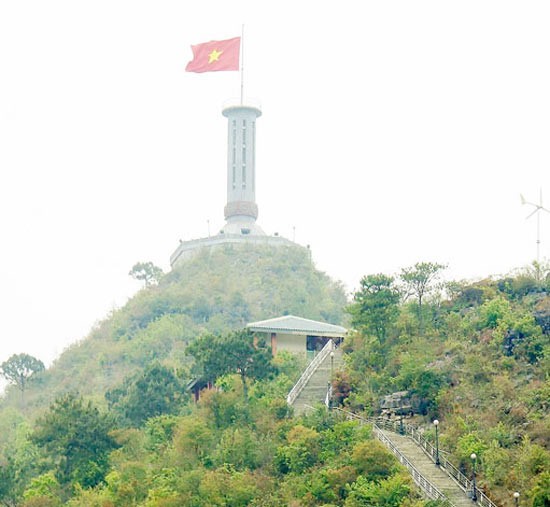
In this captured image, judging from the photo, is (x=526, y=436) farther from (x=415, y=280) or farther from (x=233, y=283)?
(x=233, y=283)

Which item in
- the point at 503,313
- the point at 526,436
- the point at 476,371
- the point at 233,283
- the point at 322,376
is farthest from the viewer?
the point at 233,283

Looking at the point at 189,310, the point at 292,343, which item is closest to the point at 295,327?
the point at 292,343

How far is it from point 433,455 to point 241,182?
5060 cm

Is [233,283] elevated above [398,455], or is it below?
above

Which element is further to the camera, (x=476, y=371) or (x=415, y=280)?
(x=415, y=280)

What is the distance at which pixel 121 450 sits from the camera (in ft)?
151

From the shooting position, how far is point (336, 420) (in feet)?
140

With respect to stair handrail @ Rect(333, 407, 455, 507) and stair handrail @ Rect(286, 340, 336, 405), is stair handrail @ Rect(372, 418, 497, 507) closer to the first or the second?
stair handrail @ Rect(333, 407, 455, 507)

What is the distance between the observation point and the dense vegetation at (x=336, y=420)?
3756 cm

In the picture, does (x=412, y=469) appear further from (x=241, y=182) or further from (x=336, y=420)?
(x=241, y=182)

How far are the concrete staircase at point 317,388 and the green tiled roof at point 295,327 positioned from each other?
12.6 feet

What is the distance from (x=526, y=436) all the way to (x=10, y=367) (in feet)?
149

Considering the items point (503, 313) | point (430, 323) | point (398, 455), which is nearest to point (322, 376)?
point (430, 323)

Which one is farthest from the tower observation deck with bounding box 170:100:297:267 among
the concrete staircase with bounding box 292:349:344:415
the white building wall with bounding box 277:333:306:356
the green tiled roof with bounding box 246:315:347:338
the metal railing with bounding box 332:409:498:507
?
the metal railing with bounding box 332:409:498:507
